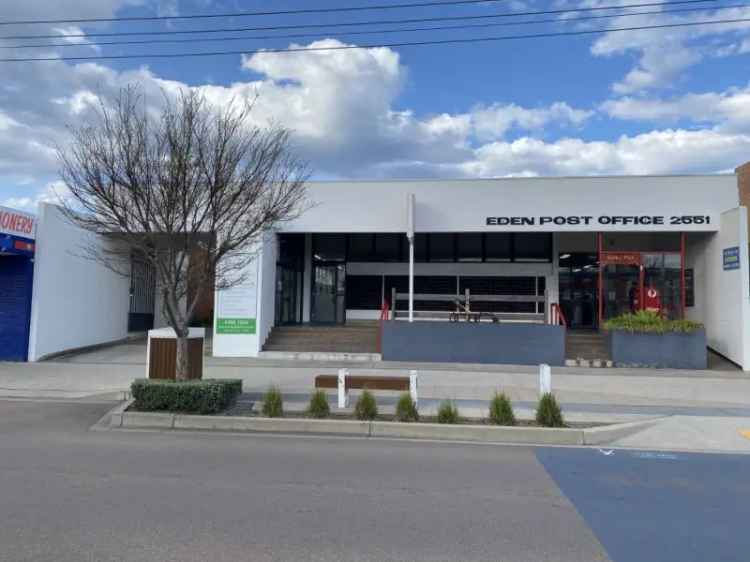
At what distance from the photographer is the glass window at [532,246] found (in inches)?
897

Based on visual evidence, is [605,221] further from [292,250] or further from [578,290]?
[292,250]

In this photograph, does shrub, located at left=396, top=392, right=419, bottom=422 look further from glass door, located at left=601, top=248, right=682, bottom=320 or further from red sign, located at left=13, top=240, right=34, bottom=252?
red sign, located at left=13, top=240, right=34, bottom=252

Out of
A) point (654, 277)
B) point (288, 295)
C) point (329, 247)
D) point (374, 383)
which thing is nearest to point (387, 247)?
point (329, 247)

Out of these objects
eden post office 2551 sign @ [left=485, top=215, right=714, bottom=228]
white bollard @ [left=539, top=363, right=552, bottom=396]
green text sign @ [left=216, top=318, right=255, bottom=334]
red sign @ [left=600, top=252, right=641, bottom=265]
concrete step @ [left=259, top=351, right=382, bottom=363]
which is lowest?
concrete step @ [left=259, top=351, right=382, bottom=363]

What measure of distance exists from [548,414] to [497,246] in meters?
14.4

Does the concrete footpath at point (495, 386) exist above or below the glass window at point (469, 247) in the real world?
below

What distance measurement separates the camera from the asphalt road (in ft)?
15.1

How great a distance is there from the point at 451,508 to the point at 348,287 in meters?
18.2

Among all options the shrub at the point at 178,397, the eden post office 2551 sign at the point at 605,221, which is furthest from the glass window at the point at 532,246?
the shrub at the point at 178,397

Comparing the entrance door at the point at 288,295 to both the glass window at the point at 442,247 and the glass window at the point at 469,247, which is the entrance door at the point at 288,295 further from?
the glass window at the point at 469,247

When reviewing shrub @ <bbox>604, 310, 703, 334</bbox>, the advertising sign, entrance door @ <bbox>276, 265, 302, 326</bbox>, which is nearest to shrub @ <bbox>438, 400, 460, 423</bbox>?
shrub @ <bbox>604, 310, 703, 334</bbox>

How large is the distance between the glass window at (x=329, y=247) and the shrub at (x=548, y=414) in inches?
594

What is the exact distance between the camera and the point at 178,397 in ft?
31.5

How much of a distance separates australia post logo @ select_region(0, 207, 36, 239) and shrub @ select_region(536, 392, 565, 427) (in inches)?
554
